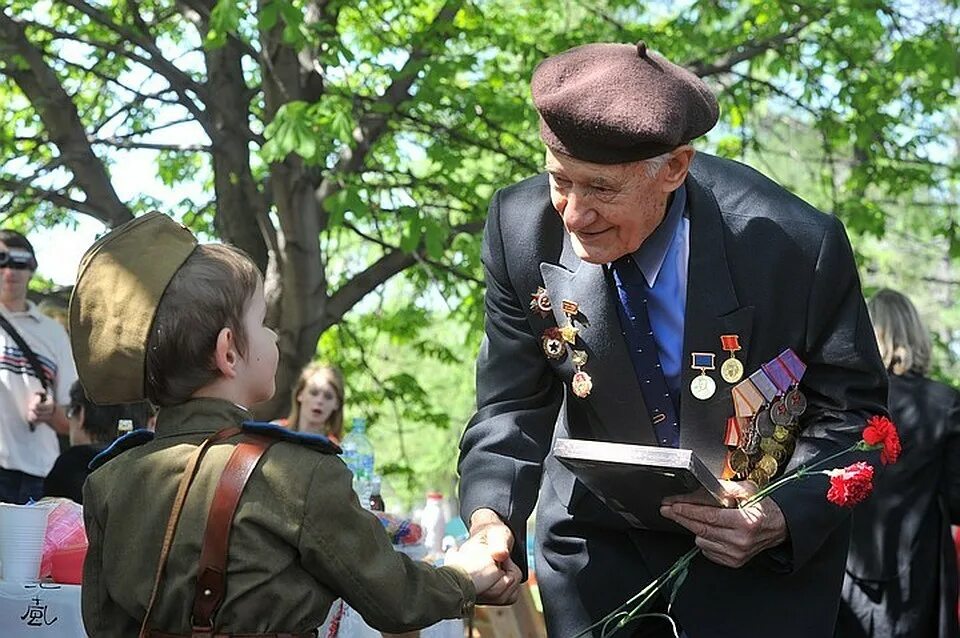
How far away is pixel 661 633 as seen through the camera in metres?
2.99

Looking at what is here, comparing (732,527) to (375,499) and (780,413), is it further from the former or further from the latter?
(375,499)

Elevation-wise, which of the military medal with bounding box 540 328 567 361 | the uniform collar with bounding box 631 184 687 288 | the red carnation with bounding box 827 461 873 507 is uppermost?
the uniform collar with bounding box 631 184 687 288

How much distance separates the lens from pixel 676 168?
2.75 meters

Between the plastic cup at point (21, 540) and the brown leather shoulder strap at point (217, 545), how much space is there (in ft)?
4.40

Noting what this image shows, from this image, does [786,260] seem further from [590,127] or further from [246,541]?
[246,541]

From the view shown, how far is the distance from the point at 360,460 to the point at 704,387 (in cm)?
377

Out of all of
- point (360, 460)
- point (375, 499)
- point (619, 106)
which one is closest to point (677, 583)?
point (619, 106)

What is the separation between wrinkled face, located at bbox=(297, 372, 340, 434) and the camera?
290 inches

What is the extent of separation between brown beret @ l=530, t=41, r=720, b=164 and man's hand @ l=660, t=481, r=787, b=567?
0.61 metres

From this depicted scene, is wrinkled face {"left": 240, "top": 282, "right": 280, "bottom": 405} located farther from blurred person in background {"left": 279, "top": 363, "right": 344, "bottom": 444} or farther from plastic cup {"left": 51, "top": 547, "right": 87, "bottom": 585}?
blurred person in background {"left": 279, "top": 363, "right": 344, "bottom": 444}

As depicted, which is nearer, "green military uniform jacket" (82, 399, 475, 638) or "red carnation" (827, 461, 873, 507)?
"green military uniform jacket" (82, 399, 475, 638)

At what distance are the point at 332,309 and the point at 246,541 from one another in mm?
7413

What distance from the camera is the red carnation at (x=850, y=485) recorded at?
2674 mm

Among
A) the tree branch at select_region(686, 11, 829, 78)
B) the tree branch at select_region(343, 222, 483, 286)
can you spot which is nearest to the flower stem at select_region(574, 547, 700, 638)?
the tree branch at select_region(343, 222, 483, 286)
